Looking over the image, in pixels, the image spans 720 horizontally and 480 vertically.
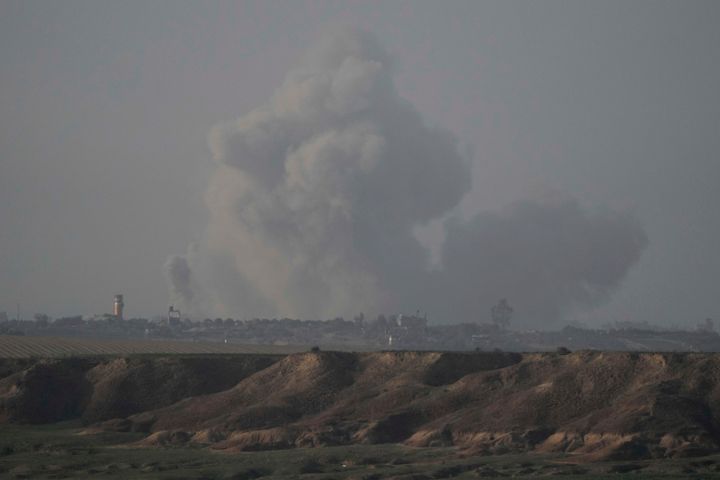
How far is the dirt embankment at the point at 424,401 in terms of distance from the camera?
67.1 metres

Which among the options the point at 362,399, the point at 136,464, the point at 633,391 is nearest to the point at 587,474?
the point at 633,391

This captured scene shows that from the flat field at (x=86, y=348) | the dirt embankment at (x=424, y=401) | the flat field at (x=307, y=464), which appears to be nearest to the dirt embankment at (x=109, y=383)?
the dirt embankment at (x=424, y=401)

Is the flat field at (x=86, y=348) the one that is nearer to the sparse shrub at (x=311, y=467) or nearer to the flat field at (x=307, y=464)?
the flat field at (x=307, y=464)

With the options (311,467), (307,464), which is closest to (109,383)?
(307,464)

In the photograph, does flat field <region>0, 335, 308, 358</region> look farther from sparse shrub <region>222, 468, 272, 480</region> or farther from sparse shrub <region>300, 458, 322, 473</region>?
sparse shrub <region>222, 468, 272, 480</region>

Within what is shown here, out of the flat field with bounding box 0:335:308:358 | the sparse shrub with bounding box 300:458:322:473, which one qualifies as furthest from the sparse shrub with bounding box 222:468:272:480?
the flat field with bounding box 0:335:308:358

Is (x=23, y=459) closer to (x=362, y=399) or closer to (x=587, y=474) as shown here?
(x=362, y=399)

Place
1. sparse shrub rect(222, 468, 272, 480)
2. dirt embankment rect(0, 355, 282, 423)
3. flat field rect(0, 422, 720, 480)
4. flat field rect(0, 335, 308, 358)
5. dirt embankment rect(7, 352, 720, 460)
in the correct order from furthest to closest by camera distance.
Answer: flat field rect(0, 335, 308, 358), dirt embankment rect(0, 355, 282, 423), dirt embankment rect(7, 352, 720, 460), sparse shrub rect(222, 468, 272, 480), flat field rect(0, 422, 720, 480)

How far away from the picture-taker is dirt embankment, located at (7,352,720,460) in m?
67.1

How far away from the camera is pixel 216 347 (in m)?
160

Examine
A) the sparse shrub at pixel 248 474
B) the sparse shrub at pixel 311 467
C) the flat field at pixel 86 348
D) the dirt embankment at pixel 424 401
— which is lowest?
the sparse shrub at pixel 248 474

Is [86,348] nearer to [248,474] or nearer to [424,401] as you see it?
[424,401]

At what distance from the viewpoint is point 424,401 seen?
266 feet

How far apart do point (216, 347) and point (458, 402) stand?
83.6 meters
